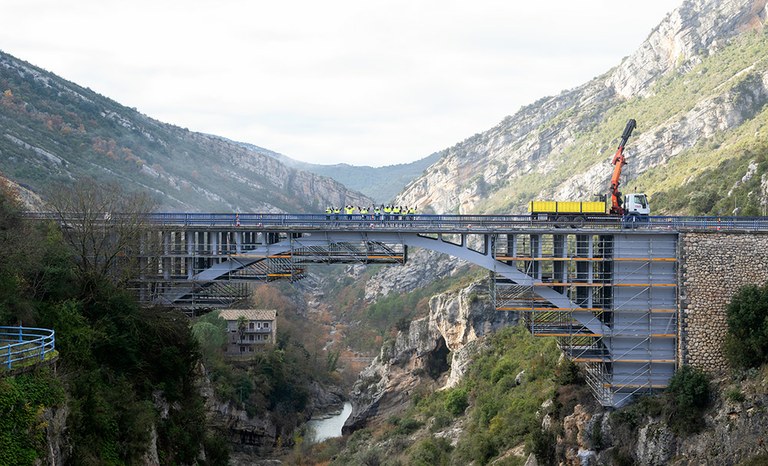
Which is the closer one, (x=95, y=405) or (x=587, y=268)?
(x=95, y=405)

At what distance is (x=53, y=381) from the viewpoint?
66.0ft

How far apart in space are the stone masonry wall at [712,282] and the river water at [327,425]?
130 feet

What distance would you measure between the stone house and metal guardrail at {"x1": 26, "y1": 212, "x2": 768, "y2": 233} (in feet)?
121

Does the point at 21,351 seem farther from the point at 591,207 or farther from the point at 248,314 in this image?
the point at 248,314

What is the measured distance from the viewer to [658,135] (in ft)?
263

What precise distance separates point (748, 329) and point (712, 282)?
102 inches

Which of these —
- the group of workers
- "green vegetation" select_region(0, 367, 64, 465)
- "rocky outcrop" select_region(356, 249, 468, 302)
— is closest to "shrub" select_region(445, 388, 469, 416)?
the group of workers

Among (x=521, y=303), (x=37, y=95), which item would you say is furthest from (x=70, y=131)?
(x=521, y=303)

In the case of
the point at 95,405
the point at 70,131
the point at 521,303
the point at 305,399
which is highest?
the point at 70,131

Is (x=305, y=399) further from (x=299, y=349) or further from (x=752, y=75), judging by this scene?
(x=752, y=75)

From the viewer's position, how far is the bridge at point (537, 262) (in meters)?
32.7

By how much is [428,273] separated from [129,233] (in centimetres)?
7505

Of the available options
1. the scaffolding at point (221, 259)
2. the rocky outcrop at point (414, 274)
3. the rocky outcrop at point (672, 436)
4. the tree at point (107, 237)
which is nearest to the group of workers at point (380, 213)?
the scaffolding at point (221, 259)

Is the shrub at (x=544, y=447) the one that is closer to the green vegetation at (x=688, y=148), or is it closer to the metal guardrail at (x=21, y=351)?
the green vegetation at (x=688, y=148)
